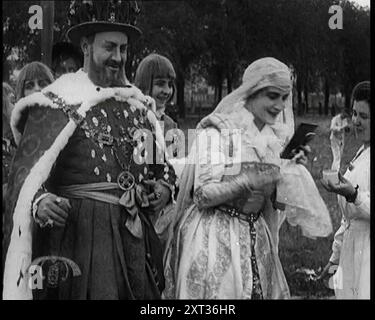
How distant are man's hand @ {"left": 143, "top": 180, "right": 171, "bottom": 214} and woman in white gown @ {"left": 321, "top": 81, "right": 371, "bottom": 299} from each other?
0.79 m

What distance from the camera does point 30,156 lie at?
261 centimetres

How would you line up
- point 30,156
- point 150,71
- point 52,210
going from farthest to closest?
point 150,71, point 30,156, point 52,210

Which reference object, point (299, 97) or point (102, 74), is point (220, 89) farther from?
point (102, 74)

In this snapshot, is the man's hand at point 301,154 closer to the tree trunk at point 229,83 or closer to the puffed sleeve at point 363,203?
the puffed sleeve at point 363,203

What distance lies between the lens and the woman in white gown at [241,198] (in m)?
2.93

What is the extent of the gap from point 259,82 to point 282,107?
6.2 inches

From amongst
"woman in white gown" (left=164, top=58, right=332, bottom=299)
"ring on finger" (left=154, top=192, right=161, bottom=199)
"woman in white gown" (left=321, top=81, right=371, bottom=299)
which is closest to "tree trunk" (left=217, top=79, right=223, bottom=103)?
"woman in white gown" (left=164, top=58, right=332, bottom=299)

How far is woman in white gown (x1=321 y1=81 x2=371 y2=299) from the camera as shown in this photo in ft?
10.0

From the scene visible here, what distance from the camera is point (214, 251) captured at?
2.95 meters

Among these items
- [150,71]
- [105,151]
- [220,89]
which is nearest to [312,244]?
[220,89]

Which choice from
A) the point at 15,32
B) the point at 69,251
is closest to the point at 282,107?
the point at 69,251

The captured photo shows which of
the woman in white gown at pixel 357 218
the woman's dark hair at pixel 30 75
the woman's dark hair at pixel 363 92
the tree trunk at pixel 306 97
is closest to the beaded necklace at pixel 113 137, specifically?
the woman's dark hair at pixel 30 75

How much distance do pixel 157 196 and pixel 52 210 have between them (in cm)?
54
